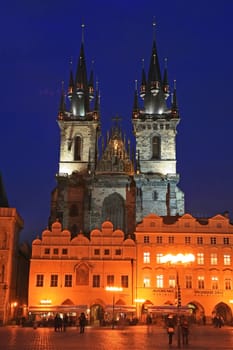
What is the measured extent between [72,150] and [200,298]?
3451 centimetres

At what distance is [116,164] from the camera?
7825cm

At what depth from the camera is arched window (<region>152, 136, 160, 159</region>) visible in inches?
3091

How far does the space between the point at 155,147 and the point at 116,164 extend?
6589mm

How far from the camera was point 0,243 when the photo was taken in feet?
183

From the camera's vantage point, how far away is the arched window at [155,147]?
7852 cm

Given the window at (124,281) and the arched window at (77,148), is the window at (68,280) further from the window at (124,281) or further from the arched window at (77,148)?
the arched window at (77,148)

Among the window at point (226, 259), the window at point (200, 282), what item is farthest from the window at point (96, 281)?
the window at point (226, 259)

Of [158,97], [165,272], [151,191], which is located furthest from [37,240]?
[158,97]

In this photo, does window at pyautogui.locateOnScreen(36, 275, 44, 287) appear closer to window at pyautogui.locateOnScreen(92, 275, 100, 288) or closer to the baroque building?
window at pyautogui.locateOnScreen(92, 275, 100, 288)

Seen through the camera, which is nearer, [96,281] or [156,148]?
[96,281]

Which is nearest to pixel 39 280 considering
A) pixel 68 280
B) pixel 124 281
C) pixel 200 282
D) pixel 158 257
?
pixel 68 280

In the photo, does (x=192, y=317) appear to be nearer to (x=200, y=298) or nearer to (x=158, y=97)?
(x=200, y=298)

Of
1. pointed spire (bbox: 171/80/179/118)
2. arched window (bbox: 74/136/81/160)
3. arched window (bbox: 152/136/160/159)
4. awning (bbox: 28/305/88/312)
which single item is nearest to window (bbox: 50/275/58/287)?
awning (bbox: 28/305/88/312)

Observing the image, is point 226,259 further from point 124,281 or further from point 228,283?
point 124,281
